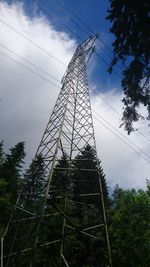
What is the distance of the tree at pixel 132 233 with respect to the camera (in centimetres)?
2281

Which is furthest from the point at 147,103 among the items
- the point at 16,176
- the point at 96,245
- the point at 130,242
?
the point at 16,176

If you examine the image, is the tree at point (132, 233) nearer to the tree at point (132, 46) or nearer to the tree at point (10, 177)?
the tree at point (10, 177)

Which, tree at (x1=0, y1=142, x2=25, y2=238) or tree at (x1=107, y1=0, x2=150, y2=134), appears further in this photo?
tree at (x1=0, y1=142, x2=25, y2=238)

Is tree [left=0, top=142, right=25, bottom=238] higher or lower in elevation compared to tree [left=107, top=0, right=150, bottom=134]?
higher

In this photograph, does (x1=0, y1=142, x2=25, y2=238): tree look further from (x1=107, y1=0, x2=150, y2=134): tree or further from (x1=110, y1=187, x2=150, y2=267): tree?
(x1=107, y1=0, x2=150, y2=134): tree

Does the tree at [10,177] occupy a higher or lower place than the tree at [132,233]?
higher

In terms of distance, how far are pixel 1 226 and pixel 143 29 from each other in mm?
22162

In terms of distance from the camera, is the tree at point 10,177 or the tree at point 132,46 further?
the tree at point 10,177

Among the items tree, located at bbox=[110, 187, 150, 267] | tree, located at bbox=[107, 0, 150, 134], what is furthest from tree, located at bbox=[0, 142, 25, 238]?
tree, located at bbox=[107, 0, 150, 134]

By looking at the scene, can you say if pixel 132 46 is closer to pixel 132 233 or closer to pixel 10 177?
pixel 132 233

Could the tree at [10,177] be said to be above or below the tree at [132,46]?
above

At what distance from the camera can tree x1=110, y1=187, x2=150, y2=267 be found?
22.8m

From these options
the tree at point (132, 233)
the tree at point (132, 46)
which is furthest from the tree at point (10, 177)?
the tree at point (132, 46)

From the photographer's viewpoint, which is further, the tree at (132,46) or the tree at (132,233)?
the tree at (132,233)
